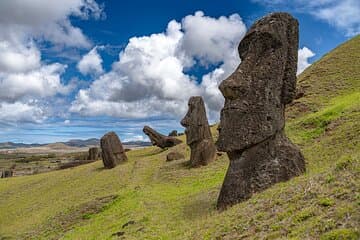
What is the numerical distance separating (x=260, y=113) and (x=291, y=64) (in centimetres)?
287

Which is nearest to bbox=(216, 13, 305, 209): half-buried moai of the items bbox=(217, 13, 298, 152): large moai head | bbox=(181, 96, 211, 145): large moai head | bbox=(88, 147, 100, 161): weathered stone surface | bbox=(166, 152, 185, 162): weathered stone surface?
bbox=(217, 13, 298, 152): large moai head

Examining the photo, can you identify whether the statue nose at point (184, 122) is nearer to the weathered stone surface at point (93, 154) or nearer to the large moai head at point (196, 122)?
the large moai head at point (196, 122)

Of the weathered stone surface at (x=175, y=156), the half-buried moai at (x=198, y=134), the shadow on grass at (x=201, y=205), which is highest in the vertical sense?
the half-buried moai at (x=198, y=134)

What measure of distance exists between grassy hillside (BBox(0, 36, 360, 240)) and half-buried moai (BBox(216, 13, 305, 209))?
960 millimetres

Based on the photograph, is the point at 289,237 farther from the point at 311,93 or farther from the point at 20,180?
the point at 20,180

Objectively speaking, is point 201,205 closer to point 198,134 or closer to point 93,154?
point 198,134

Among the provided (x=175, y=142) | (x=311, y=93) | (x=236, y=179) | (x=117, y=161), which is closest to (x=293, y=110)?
(x=311, y=93)

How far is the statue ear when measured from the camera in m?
16.0

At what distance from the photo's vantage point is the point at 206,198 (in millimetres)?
17609

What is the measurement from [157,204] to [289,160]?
7.48 metres

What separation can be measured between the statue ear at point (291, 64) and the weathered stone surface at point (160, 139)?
1247 inches

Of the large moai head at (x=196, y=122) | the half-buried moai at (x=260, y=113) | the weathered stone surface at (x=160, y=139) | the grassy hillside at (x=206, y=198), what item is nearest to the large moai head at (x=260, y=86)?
the half-buried moai at (x=260, y=113)

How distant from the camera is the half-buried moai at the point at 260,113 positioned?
47.6 ft

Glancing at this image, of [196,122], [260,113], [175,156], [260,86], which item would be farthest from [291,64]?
[175,156]
